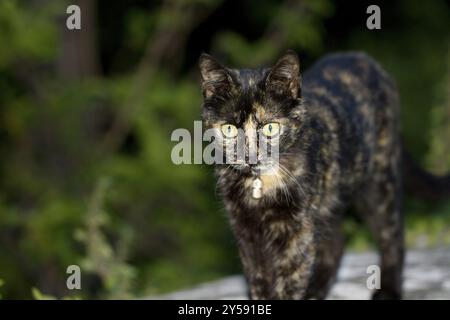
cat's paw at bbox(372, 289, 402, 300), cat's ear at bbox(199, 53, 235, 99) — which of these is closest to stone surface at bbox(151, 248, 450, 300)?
cat's paw at bbox(372, 289, 402, 300)

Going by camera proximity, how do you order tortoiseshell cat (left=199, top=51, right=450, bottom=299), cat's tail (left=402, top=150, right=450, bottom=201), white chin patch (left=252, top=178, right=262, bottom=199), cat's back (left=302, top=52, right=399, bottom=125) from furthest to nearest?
cat's tail (left=402, top=150, right=450, bottom=201), cat's back (left=302, top=52, right=399, bottom=125), white chin patch (left=252, top=178, right=262, bottom=199), tortoiseshell cat (left=199, top=51, right=450, bottom=299)

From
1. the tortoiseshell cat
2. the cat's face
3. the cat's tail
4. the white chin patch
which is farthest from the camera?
the cat's tail

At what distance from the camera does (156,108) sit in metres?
8.08

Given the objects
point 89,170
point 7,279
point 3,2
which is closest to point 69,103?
point 89,170

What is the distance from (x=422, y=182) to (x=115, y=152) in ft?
13.1

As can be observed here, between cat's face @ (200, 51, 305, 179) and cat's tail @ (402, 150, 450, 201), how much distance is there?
175cm

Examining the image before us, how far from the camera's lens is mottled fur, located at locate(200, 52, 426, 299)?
3.91 meters

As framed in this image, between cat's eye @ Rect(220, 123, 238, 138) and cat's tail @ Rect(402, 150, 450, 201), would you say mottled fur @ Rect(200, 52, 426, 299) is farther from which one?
cat's tail @ Rect(402, 150, 450, 201)

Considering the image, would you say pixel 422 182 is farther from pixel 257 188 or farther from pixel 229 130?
pixel 229 130

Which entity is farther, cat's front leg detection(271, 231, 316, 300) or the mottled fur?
cat's front leg detection(271, 231, 316, 300)

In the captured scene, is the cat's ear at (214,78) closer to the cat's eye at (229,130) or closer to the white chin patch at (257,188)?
the cat's eye at (229,130)

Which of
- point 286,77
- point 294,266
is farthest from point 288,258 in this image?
point 286,77

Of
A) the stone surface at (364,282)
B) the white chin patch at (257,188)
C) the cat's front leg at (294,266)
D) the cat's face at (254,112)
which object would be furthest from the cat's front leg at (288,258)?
the stone surface at (364,282)

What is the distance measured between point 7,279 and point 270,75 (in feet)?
14.3
